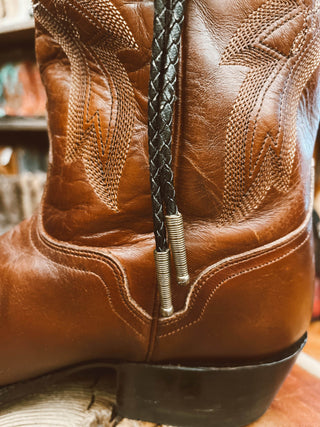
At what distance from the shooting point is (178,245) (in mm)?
442

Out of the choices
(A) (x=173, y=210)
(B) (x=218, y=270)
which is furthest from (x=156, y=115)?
(B) (x=218, y=270)

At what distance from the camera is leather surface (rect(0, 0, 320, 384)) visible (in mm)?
430

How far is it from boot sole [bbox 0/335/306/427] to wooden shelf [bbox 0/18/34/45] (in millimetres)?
1491

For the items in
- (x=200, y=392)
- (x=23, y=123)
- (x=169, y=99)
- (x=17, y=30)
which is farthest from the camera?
(x=23, y=123)

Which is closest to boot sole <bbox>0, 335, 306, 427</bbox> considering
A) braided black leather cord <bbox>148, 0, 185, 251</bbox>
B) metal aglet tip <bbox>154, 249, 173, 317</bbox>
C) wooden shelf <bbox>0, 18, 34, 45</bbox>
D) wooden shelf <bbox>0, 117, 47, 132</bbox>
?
metal aglet tip <bbox>154, 249, 173, 317</bbox>

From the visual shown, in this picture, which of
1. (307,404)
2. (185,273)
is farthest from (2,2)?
(307,404)

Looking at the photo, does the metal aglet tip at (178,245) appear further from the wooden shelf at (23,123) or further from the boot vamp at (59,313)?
the wooden shelf at (23,123)

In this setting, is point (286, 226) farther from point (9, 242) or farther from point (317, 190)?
point (317, 190)

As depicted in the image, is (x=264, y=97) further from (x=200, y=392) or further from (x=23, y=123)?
(x=23, y=123)

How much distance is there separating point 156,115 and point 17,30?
4.88 ft

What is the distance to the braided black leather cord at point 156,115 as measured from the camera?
394 mm

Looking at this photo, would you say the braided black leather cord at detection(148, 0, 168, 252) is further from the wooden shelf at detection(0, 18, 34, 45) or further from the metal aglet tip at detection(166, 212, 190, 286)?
the wooden shelf at detection(0, 18, 34, 45)

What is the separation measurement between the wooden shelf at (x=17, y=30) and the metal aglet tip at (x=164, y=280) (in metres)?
1.44

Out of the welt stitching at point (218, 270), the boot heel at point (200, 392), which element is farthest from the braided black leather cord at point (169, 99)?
the boot heel at point (200, 392)
